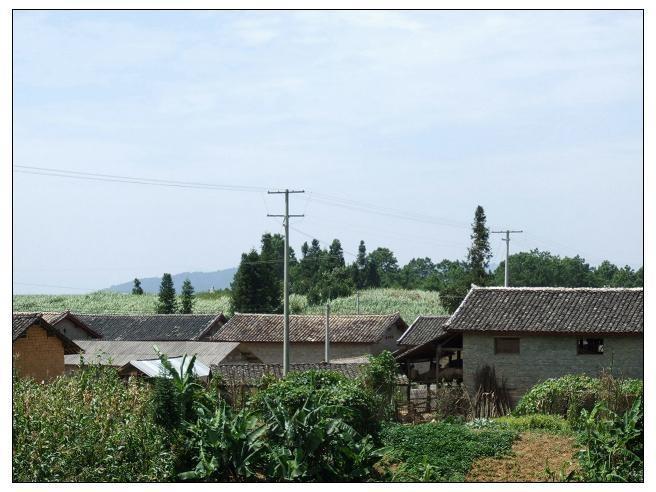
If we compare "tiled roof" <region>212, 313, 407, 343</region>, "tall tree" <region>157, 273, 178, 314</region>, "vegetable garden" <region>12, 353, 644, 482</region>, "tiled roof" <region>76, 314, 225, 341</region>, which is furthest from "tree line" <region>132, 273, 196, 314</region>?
"vegetable garden" <region>12, 353, 644, 482</region>

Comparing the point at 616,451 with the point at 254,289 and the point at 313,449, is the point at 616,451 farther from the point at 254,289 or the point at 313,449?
the point at 254,289

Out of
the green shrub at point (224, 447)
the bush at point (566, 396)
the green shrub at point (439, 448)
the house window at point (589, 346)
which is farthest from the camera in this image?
the house window at point (589, 346)

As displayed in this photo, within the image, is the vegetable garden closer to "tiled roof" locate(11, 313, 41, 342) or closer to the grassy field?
"tiled roof" locate(11, 313, 41, 342)

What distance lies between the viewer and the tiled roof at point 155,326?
4750cm

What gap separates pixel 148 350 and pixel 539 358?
18732 millimetres

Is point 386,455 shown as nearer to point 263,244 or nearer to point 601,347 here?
point 601,347

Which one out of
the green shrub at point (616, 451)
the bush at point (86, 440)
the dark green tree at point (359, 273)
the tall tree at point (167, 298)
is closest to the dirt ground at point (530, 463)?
the green shrub at point (616, 451)

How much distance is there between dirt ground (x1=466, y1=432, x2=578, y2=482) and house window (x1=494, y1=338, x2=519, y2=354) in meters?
11.3

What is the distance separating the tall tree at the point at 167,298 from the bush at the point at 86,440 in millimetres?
47828

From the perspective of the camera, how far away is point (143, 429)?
1230 cm

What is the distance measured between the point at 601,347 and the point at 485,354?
3.23 meters

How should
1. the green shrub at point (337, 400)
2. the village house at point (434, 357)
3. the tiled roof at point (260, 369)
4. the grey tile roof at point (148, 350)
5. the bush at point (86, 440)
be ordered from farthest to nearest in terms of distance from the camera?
the grey tile roof at point (148, 350)
the village house at point (434, 357)
the tiled roof at point (260, 369)
the green shrub at point (337, 400)
the bush at point (86, 440)

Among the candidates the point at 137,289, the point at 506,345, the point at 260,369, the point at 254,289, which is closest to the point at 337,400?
the point at 260,369

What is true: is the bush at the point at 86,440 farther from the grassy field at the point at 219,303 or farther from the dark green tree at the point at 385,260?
the dark green tree at the point at 385,260
